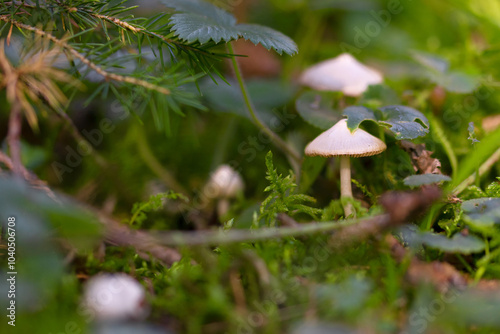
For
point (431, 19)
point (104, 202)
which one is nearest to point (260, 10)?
point (431, 19)

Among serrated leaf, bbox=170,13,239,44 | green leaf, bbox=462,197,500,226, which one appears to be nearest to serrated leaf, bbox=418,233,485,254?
green leaf, bbox=462,197,500,226

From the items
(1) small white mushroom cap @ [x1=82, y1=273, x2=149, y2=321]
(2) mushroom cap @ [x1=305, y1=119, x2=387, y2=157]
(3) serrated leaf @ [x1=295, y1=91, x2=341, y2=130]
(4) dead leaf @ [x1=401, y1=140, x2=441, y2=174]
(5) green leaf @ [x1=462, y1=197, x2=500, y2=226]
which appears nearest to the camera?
(1) small white mushroom cap @ [x1=82, y1=273, x2=149, y2=321]

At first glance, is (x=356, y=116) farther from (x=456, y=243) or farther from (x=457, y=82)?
(x=457, y=82)

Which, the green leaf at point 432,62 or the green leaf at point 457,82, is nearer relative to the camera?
the green leaf at point 457,82

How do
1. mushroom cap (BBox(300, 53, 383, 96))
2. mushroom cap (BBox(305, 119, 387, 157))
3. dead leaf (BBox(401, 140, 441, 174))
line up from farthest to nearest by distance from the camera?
mushroom cap (BBox(300, 53, 383, 96)) → dead leaf (BBox(401, 140, 441, 174)) → mushroom cap (BBox(305, 119, 387, 157))

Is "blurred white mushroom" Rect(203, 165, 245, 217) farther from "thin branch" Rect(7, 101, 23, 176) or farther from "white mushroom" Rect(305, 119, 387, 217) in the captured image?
"thin branch" Rect(7, 101, 23, 176)

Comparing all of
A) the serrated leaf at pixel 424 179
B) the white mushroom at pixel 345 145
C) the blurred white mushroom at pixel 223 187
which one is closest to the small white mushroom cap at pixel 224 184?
the blurred white mushroom at pixel 223 187

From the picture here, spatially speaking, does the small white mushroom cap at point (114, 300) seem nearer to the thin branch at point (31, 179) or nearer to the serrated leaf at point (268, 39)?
the thin branch at point (31, 179)
